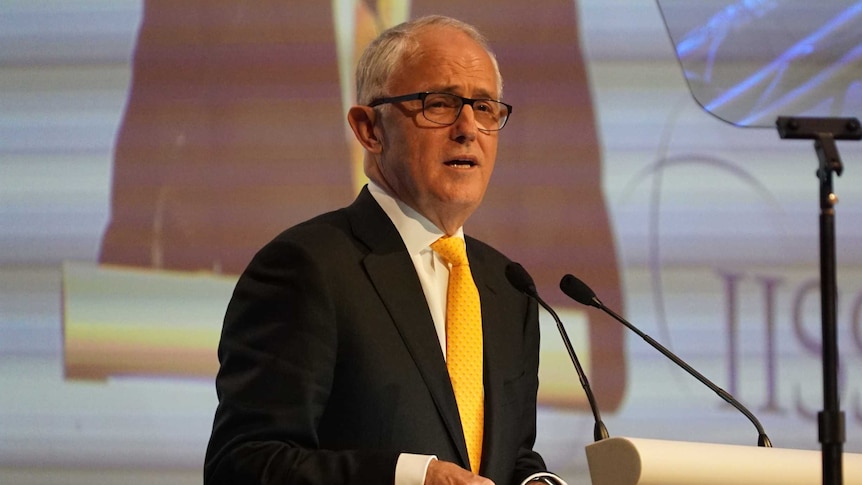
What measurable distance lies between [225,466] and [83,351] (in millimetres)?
1515

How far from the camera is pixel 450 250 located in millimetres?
2215

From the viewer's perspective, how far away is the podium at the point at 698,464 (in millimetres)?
1601

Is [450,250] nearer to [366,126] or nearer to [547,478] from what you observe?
Result: [366,126]

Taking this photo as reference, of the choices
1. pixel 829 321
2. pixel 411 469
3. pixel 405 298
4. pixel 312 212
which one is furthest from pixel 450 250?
pixel 312 212

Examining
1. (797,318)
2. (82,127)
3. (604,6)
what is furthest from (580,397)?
(82,127)

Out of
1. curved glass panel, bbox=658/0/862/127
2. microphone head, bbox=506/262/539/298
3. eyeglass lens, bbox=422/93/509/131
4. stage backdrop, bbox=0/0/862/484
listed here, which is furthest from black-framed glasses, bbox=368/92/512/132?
stage backdrop, bbox=0/0/862/484

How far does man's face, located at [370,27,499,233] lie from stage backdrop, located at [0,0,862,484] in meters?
1.08

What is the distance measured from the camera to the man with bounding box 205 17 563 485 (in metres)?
1.90

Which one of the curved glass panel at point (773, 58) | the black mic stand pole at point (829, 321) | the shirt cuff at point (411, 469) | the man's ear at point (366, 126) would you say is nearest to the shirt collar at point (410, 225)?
the man's ear at point (366, 126)

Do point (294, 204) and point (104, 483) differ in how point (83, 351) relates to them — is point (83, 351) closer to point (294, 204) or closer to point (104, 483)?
point (104, 483)

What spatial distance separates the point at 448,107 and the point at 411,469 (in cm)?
77

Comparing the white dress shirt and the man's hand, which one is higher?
the white dress shirt

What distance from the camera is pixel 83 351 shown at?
10.6ft

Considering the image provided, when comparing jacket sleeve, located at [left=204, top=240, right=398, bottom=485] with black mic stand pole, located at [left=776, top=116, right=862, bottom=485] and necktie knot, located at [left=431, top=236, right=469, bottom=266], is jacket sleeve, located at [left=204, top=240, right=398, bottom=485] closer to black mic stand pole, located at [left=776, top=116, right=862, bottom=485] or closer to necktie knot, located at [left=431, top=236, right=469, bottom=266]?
necktie knot, located at [left=431, top=236, right=469, bottom=266]
